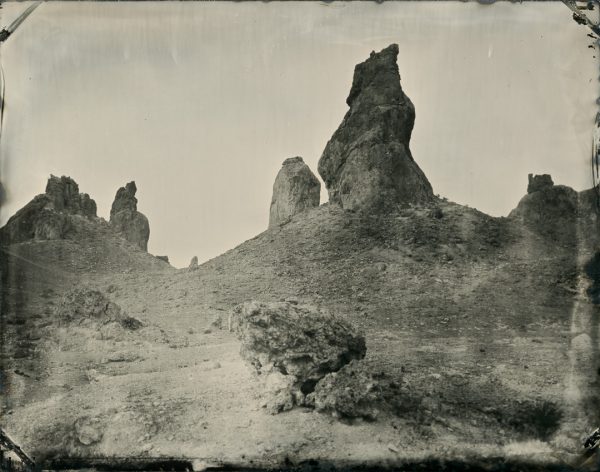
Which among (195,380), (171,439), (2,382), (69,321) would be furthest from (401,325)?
(2,382)

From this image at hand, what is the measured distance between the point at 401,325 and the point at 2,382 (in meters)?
6.09

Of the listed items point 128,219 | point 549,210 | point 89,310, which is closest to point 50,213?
point 89,310

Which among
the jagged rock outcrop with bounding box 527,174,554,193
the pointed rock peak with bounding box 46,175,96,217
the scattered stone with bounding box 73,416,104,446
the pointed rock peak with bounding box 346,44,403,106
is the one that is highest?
the pointed rock peak with bounding box 346,44,403,106

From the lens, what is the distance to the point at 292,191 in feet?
34.4

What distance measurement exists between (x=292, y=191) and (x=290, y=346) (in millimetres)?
3989

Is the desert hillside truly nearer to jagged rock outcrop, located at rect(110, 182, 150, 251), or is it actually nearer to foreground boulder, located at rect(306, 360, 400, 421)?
foreground boulder, located at rect(306, 360, 400, 421)

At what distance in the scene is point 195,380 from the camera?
7.81 m

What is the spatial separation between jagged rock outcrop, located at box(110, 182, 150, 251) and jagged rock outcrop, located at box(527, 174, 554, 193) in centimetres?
667

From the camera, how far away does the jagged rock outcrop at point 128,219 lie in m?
9.55

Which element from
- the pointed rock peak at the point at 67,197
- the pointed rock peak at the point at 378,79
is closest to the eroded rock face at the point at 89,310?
the pointed rock peak at the point at 67,197

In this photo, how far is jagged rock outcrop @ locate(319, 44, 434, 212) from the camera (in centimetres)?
1131

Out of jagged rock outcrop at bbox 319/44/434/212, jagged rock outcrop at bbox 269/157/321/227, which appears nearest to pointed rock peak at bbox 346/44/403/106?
jagged rock outcrop at bbox 319/44/434/212

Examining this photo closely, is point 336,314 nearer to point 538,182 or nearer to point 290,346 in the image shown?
point 290,346

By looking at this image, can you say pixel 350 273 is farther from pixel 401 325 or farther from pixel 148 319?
pixel 148 319
